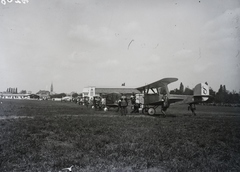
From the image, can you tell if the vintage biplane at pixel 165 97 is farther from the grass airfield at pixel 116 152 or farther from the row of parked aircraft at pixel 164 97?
the grass airfield at pixel 116 152

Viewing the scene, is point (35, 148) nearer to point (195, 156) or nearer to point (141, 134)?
point (141, 134)

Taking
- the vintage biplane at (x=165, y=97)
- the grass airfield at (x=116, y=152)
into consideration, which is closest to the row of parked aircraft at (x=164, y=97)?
the vintage biplane at (x=165, y=97)

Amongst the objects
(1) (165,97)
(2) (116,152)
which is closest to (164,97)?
(1) (165,97)

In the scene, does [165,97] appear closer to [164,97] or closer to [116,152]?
[164,97]

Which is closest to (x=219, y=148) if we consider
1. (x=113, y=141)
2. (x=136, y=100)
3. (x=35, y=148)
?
(x=113, y=141)

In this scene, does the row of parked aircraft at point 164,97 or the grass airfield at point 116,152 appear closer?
the grass airfield at point 116,152

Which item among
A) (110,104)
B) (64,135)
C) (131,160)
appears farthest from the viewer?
(110,104)

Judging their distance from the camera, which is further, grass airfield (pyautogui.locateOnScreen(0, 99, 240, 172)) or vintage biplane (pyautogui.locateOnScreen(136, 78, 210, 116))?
vintage biplane (pyautogui.locateOnScreen(136, 78, 210, 116))

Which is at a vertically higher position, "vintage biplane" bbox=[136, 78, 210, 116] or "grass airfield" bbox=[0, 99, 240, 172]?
"vintage biplane" bbox=[136, 78, 210, 116]

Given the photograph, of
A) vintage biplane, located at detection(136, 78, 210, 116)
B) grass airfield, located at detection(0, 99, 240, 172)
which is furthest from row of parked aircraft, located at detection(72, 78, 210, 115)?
grass airfield, located at detection(0, 99, 240, 172)

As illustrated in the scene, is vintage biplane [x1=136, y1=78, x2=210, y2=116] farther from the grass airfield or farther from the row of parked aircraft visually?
the grass airfield

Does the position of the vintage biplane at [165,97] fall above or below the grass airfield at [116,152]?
above
